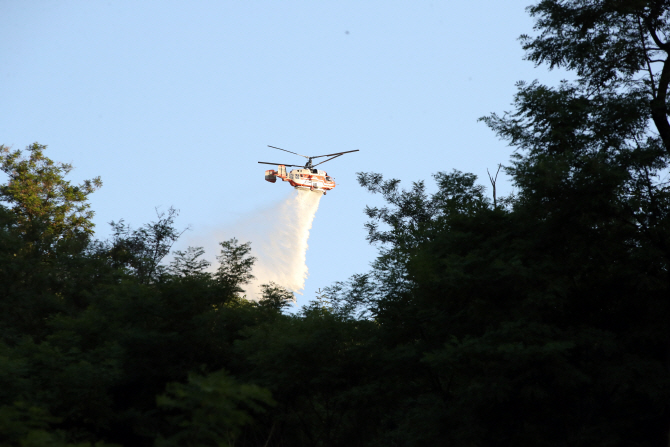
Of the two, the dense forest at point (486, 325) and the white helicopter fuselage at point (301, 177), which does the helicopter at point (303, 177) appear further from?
the dense forest at point (486, 325)

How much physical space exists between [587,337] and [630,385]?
1546 millimetres

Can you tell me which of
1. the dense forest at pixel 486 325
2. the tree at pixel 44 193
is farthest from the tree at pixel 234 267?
the tree at pixel 44 193

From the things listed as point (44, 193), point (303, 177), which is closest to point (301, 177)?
point (303, 177)

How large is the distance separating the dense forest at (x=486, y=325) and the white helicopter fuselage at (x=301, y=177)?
27961mm

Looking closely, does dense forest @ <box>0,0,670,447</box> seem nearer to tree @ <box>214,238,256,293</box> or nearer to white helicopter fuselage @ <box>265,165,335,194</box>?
tree @ <box>214,238,256,293</box>

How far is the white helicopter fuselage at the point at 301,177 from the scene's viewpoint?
5441 cm

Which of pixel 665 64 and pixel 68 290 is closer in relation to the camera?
pixel 665 64

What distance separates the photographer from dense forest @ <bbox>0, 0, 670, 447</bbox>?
699 inches

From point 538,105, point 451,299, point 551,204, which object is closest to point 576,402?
point 451,299

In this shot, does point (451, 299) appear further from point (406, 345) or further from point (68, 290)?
point (68, 290)

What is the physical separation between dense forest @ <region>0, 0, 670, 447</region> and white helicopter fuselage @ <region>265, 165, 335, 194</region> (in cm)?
2796

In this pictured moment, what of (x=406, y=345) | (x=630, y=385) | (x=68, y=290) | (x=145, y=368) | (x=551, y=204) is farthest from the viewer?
(x=68, y=290)

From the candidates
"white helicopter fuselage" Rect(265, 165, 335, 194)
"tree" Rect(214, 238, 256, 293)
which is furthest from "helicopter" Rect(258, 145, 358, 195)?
"tree" Rect(214, 238, 256, 293)

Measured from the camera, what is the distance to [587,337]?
58.5ft
